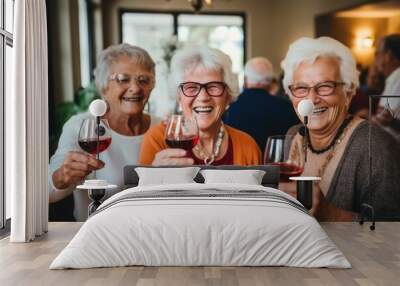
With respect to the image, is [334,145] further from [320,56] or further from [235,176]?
[235,176]

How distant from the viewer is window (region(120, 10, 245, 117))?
6.69 meters

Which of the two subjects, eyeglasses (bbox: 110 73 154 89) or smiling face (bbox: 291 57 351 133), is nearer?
smiling face (bbox: 291 57 351 133)

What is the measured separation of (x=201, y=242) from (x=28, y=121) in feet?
6.87

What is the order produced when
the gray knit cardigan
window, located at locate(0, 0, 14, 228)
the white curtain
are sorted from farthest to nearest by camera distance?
the gray knit cardigan → window, located at locate(0, 0, 14, 228) → the white curtain

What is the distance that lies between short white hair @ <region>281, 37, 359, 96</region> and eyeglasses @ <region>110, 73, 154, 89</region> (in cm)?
147

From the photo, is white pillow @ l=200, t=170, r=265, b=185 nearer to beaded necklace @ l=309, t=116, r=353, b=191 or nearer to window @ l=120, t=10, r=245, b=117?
beaded necklace @ l=309, t=116, r=353, b=191

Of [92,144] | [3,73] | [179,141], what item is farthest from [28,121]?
[179,141]

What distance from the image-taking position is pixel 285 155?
21.8 feet

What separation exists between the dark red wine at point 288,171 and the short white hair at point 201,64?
0.92m

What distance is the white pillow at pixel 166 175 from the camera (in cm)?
607

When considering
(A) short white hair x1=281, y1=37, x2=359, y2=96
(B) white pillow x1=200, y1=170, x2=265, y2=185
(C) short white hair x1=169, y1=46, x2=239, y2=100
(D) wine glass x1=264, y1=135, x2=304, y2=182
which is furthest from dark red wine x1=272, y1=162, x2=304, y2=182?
(C) short white hair x1=169, y1=46, x2=239, y2=100

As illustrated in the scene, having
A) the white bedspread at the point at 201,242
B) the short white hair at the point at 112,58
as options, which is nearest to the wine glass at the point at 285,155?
the short white hair at the point at 112,58

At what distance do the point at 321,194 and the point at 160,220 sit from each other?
2.86m

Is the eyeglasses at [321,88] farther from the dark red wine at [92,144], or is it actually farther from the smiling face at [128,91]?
the dark red wine at [92,144]
